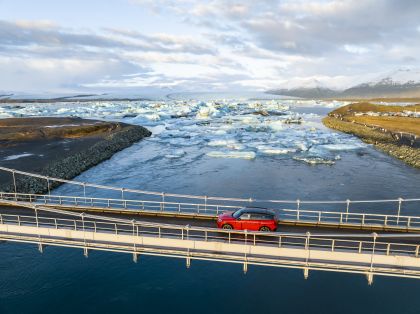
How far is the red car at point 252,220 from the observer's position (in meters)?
20.2

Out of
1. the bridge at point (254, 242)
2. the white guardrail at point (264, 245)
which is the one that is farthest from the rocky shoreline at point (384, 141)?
the white guardrail at point (264, 245)

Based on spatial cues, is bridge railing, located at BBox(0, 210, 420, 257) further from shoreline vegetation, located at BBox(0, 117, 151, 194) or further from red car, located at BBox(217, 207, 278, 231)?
shoreline vegetation, located at BBox(0, 117, 151, 194)

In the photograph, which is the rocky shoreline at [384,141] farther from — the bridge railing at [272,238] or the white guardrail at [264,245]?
the white guardrail at [264,245]

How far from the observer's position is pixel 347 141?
75.9 m

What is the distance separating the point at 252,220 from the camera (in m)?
20.2

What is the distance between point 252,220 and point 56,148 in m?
54.4

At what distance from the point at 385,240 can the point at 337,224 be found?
2934 millimetres

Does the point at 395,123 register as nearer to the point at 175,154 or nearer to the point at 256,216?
the point at 175,154

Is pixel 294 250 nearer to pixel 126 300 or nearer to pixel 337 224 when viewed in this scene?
pixel 337 224

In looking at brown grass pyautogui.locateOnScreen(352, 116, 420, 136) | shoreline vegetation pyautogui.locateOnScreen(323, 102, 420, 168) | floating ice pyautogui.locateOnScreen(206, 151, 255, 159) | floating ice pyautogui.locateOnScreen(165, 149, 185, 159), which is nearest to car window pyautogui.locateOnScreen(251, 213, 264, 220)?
floating ice pyautogui.locateOnScreen(206, 151, 255, 159)

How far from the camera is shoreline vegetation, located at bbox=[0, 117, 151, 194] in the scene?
47.0m

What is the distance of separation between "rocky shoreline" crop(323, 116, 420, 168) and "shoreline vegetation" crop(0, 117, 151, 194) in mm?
53069

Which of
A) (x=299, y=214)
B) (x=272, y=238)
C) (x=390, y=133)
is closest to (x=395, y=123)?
(x=390, y=133)

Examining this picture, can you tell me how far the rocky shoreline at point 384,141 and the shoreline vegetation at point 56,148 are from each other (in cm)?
5307
